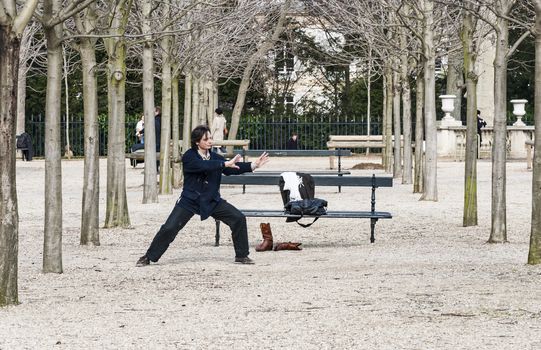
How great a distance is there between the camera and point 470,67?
18.6 m

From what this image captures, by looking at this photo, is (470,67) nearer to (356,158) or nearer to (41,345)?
(41,345)

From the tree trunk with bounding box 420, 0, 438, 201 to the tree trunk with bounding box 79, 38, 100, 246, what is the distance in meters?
8.78

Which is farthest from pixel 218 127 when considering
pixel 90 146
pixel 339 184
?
pixel 90 146

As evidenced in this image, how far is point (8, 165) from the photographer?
10703 millimetres

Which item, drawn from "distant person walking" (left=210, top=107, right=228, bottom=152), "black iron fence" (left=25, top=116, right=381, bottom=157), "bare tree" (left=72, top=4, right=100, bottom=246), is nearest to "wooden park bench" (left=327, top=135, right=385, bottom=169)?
"distant person walking" (left=210, top=107, right=228, bottom=152)

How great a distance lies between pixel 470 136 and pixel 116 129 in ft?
15.2

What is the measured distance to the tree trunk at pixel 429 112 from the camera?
76.5 ft

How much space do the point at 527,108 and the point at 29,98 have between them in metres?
19.4

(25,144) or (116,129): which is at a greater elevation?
(116,129)

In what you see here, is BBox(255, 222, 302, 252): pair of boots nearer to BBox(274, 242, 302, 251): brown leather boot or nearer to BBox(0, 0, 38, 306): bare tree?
BBox(274, 242, 302, 251): brown leather boot

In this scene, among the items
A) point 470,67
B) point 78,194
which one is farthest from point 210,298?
point 78,194

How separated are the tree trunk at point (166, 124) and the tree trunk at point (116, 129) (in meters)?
6.97

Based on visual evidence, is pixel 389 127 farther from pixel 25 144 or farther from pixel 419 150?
pixel 25 144

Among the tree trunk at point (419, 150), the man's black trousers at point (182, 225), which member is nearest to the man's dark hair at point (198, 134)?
the man's black trousers at point (182, 225)
